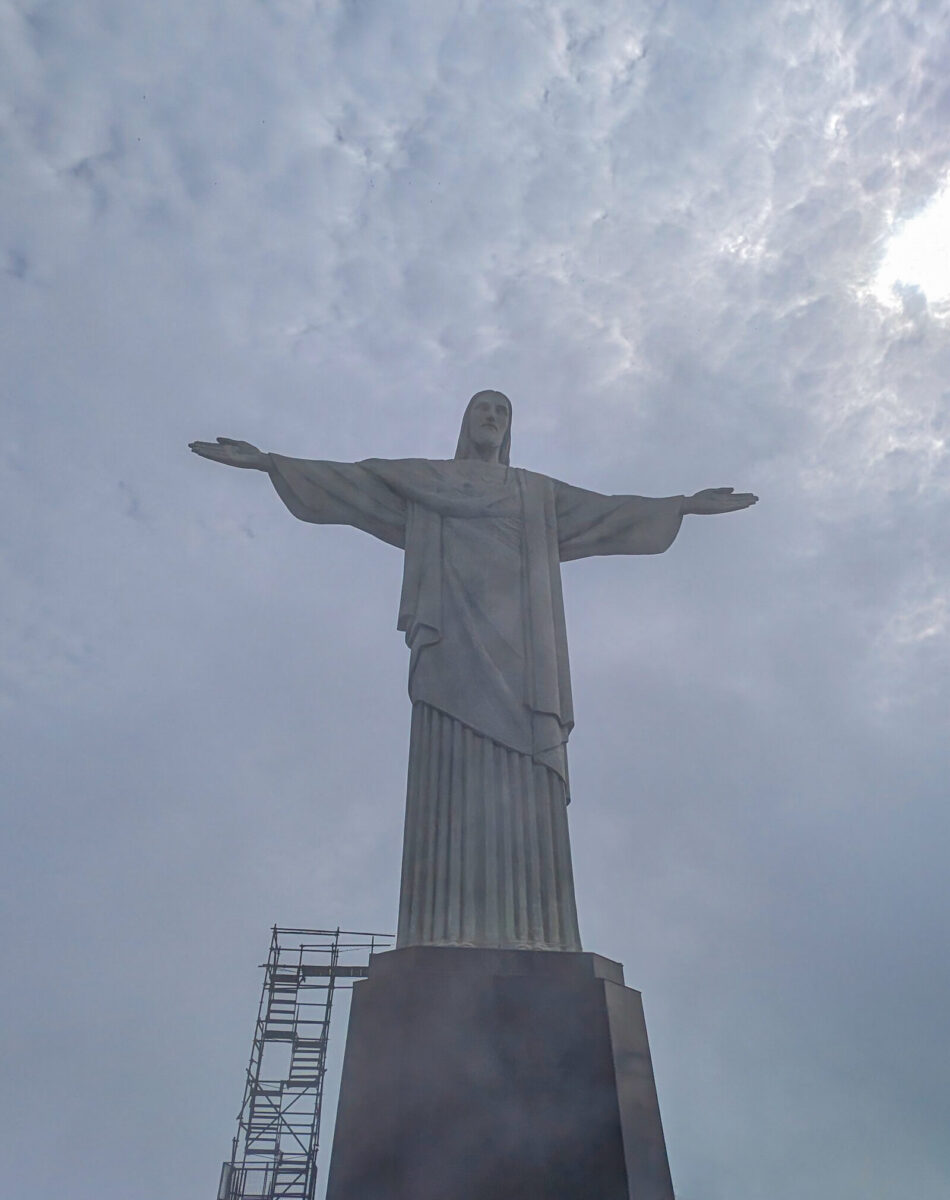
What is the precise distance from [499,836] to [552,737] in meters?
0.84

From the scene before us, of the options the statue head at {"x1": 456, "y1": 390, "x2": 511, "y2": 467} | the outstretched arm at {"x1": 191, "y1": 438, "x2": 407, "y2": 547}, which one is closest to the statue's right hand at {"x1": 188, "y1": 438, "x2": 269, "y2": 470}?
the outstretched arm at {"x1": 191, "y1": 438, "x2": 407, "y2": 547}

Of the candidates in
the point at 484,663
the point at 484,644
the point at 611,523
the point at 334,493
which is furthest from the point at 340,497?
the point at 611,523

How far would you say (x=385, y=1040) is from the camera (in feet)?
16.3

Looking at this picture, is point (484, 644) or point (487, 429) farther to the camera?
A: point (487, 429)

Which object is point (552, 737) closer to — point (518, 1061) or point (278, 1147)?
point (518, 1061)

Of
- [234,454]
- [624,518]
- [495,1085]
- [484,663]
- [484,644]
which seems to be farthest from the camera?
[624,518]

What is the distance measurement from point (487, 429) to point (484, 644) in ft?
7.79

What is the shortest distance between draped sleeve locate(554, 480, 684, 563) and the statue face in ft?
2.30

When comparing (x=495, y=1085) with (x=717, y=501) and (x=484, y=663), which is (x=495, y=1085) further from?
(x=717, y=501)

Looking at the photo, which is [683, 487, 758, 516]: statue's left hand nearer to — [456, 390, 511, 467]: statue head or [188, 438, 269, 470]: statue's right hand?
[456, 390, 511, 467]: statue head

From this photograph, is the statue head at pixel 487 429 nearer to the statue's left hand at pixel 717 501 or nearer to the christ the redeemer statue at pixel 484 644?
the christ the redeemer statue at pixel 484 644

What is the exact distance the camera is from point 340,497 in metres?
7.79

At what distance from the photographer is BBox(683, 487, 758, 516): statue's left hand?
316 inches

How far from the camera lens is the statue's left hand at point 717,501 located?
8031 millimetres
